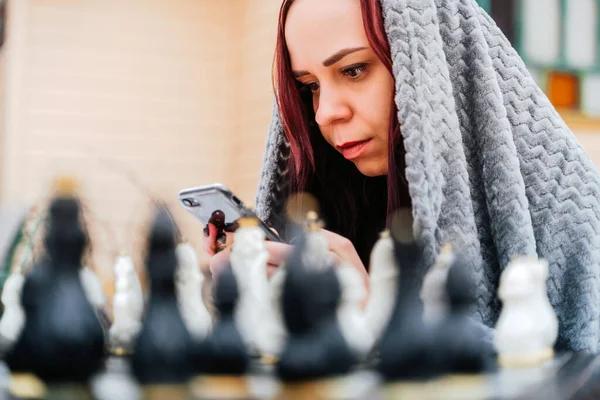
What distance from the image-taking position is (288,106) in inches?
57.5

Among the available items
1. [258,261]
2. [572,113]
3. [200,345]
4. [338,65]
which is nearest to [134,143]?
[572,113]

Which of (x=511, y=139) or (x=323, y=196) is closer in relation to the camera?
(x=511, y=139)

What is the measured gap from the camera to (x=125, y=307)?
2.47 ft

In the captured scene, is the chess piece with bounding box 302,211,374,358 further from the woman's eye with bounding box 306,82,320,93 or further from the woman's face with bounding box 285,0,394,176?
the woman's eye with bounding box 306,82,320,93

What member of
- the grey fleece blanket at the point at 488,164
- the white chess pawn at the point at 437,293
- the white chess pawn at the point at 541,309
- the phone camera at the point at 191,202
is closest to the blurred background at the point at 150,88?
the grey fleece blanket at the point at 488,164

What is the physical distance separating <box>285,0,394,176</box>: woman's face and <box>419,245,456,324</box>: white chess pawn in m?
0.64

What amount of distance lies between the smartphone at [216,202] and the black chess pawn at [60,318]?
462 millimetres

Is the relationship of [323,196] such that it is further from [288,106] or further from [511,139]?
[511,139]

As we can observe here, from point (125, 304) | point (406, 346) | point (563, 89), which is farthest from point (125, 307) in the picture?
point (563, 89)

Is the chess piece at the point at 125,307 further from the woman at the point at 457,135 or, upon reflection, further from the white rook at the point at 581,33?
the white rook at the point at 581,33

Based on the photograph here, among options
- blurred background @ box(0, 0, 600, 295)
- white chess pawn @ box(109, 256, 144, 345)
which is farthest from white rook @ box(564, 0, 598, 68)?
white chess pawn @ box(109, 256, 144, 345)

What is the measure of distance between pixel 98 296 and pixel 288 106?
0.83 m

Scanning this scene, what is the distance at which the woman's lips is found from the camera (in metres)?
1.31

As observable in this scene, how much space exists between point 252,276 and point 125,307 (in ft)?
0.44
